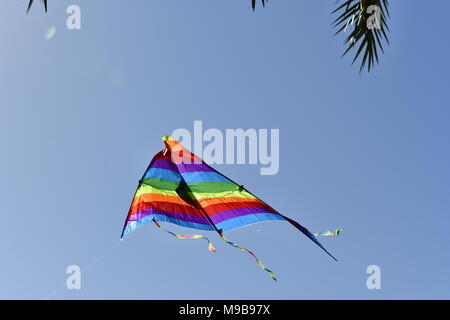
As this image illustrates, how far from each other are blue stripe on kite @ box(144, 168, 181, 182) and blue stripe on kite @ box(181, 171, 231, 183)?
4.4 inches

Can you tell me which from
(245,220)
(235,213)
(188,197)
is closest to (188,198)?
(188,197)

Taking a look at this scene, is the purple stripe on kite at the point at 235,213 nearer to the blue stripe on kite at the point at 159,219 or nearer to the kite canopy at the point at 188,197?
the kite canopy at the point at 188,197

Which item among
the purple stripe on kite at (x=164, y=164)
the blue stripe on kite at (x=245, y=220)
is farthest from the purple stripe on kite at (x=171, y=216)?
the purple stripe on kite at (x=164, y=164)

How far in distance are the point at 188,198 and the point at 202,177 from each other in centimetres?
36

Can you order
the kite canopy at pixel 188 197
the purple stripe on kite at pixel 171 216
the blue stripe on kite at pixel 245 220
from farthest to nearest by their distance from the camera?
the purple stripe on kite at pixel 171 216 → the kite canopy at pixel 188 197 → the blue stripe on kite at pixel 245 220

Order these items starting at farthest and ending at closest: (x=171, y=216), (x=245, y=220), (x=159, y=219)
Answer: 1. (x=171, y=216)
2. (x=159, y=219)
3. (x=245, y=220)

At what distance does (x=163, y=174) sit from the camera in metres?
6.20

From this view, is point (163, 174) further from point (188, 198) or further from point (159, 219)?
point (159, 219)

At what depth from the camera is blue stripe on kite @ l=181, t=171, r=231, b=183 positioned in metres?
6.07

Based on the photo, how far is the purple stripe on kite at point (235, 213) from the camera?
19.2 ft

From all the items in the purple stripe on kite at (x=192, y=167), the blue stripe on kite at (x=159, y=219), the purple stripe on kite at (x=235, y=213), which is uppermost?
the purple stripe on kite at (x=192, y=167)
